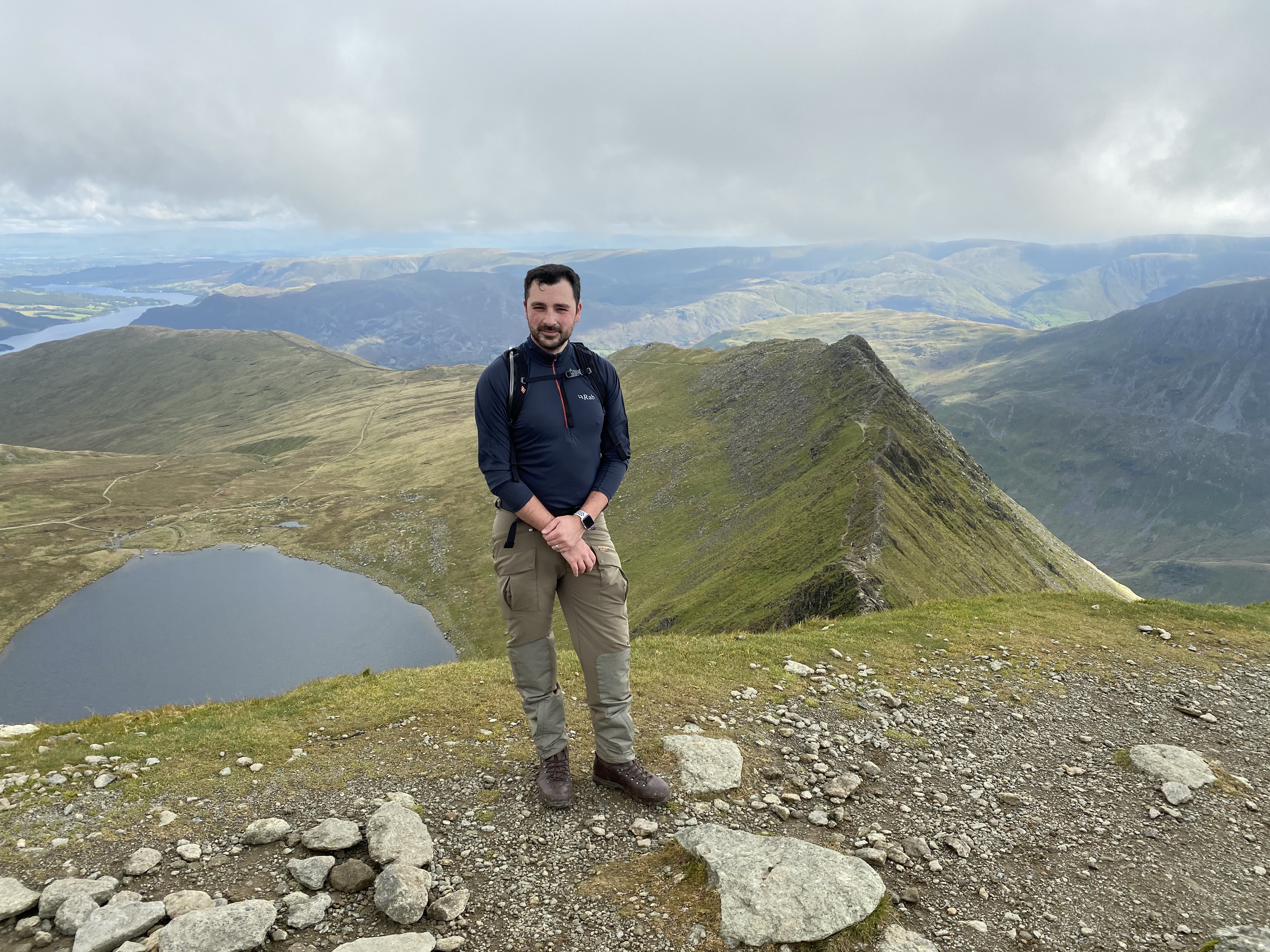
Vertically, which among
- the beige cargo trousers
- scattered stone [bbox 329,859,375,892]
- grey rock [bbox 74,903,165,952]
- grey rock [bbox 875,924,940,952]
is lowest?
grey rock [bbox 875,924,940,952]

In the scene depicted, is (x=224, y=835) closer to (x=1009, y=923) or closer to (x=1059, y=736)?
(x=1009, y=923)

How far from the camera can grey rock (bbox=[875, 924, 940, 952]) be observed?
7941 millimetres

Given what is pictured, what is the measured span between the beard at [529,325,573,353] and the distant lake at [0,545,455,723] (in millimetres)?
88603

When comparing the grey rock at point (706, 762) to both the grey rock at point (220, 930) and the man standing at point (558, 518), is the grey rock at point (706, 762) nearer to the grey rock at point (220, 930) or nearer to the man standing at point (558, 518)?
the man standing at point (558, 518)

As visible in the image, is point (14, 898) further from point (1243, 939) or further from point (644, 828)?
point (1243, 939)

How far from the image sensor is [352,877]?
8.40 meters

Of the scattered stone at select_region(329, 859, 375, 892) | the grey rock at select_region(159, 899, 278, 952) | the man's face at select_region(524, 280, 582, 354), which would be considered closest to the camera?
the grey rock at select_region(159, 899, 278, 952)

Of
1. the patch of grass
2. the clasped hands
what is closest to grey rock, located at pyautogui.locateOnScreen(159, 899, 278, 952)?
the clasped hands

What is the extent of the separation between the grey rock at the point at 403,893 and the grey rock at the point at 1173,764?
1359cm

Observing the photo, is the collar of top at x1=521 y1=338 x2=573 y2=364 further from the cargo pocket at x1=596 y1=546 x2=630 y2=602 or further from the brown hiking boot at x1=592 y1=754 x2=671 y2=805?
the brown hiking boot at x1=592 y1=754 x2=671 y2=805

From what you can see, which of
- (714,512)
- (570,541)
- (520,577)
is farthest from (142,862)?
(714,512)

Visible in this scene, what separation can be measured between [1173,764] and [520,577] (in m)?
13.7

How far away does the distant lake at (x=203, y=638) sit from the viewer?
9319 centimetres

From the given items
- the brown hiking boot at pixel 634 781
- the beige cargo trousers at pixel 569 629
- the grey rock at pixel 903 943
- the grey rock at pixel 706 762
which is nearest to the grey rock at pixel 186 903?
the beige cargo trousers at pixel 569 629
